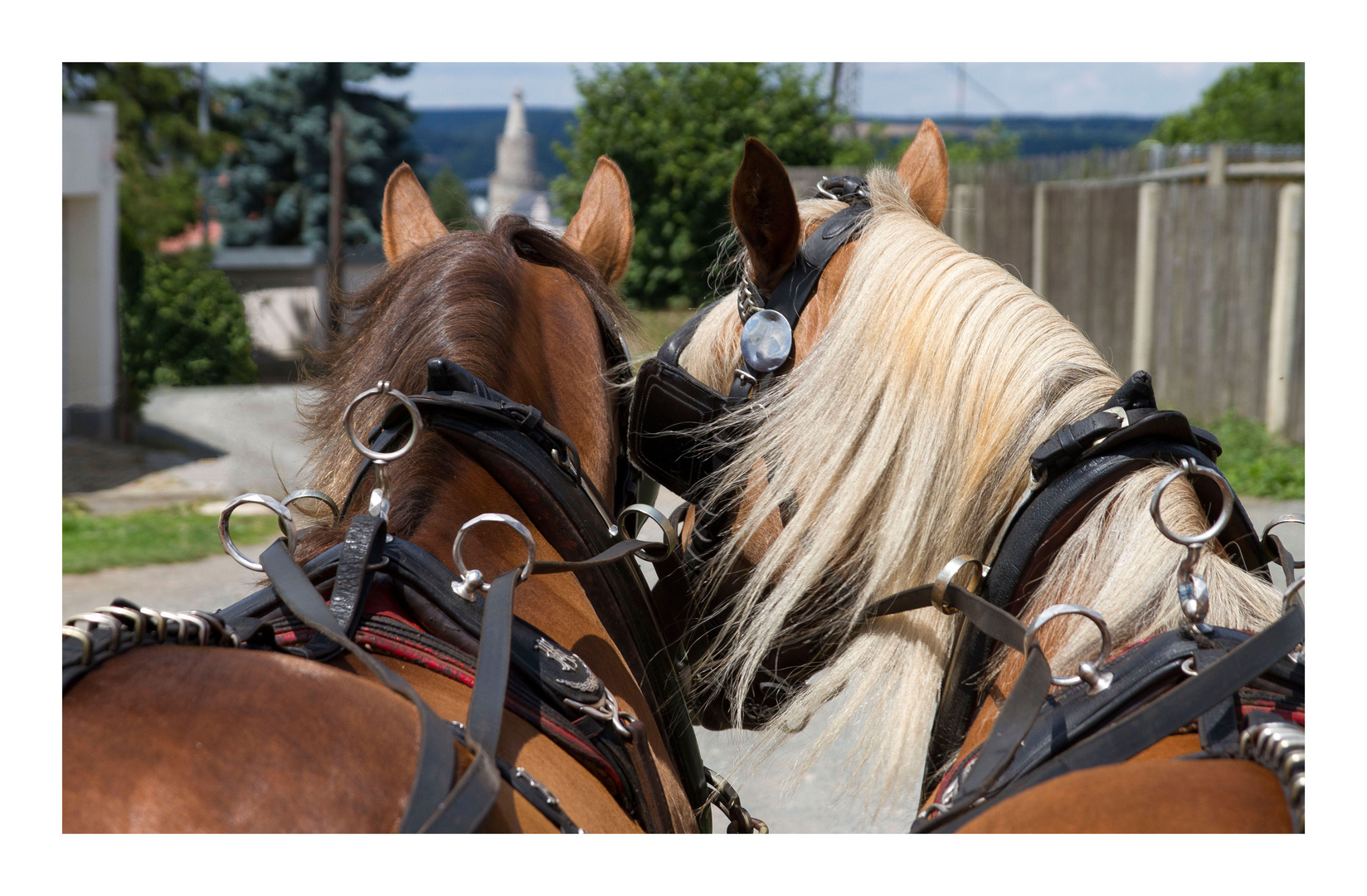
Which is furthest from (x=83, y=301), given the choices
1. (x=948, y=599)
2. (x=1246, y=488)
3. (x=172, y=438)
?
(x=1246, y=488)

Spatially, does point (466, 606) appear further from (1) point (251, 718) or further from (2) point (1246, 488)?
(2) point (1246, 488)

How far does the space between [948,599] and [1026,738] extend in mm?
211

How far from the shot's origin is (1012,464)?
47.3 inches

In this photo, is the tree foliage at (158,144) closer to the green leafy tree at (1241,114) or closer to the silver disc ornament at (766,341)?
the silver disc ornament at (766,341)

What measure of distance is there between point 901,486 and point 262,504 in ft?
2.56

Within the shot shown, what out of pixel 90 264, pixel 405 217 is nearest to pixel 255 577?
pixel 405 217

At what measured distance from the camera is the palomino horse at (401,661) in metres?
0.76

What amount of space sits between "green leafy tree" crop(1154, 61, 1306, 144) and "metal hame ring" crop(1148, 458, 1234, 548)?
10092 mm

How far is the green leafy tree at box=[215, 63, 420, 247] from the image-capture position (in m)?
12.9

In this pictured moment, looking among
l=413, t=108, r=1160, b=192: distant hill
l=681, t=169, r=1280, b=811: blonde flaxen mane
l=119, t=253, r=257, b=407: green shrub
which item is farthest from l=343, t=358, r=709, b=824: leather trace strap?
l=413, t=108, r=1160, b=192: distant hill

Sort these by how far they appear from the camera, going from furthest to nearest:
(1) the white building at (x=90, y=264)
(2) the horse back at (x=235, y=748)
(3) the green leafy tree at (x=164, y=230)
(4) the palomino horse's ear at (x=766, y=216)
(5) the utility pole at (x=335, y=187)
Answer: (1) the white building at (x=90, y=264) → (3) the green leafy tree at (x=164, y=230) → (5) the utility pole at (x=335, y=187) → (4) the palomino horse's ear at (x=766, y=216) → (2) the horse back at (x=235, y=748)

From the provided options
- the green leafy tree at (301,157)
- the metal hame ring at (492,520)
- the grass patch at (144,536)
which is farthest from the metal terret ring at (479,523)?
the green leafy tree at (301,157)

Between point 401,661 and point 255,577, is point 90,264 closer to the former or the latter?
point 255,577

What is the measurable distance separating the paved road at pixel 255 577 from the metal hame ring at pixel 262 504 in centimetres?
17
